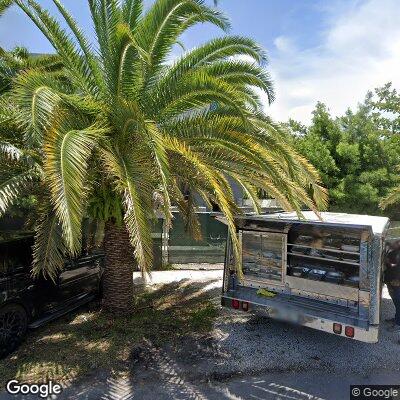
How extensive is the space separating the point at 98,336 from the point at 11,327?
1285 millimetres

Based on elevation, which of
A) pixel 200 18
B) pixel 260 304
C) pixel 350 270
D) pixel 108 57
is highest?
pixel 200 18

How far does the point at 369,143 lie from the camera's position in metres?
17.1

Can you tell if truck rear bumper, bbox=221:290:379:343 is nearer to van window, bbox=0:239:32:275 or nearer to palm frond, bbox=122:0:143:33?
van window, bbox=0:239:32:275

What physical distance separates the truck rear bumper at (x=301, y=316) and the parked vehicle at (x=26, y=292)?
2818 millimetres

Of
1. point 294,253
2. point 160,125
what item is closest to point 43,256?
point 160,125

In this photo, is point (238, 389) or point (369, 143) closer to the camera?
point (238, 389)

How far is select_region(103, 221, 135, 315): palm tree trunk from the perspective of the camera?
21.7 ft

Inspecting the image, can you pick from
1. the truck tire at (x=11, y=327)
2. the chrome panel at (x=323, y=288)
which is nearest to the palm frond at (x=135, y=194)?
the truck tire at (x=11, y=327)

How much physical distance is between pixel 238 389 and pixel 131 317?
2730 mm

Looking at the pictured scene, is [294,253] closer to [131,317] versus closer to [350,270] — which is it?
[350,270]

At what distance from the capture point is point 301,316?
5305 millimetres

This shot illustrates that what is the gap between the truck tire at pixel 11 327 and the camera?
5.32 meters

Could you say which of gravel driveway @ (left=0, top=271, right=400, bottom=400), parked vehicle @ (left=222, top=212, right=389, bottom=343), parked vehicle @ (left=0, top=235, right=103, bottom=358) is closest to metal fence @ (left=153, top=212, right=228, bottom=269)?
parked vehicle @ (left=0, top=235, right=103, bottom=358)

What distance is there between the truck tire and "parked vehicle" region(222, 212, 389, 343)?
125 inches
